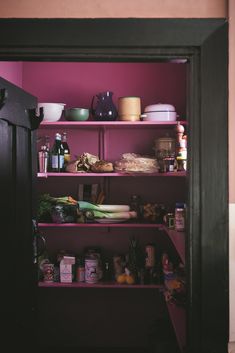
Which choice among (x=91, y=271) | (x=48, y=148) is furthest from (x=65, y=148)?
(x=91, y=271)

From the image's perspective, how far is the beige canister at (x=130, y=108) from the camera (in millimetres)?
3479

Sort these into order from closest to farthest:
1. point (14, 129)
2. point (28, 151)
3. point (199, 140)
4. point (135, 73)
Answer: point (199, 140), point (14, 129), point (28, 151), point (135, 73)

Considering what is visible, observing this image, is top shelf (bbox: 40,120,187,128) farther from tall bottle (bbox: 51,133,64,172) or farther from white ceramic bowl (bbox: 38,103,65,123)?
tall bottle (bbox: 51,133,64,172)

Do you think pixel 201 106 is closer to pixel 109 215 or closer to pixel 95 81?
pixel 109 215

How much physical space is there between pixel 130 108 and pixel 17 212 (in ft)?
5.11

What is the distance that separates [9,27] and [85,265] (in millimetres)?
2487

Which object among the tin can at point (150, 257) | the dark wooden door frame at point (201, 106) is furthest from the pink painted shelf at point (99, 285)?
the dark wooden door frame at point (201, 106)

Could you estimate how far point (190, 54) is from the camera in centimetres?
148

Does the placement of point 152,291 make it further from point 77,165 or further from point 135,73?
point 135,73

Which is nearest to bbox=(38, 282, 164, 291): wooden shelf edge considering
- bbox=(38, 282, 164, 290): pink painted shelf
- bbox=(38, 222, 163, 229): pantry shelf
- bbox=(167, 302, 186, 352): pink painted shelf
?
bbox=(38, 282, 164, 290): pink painted shelf

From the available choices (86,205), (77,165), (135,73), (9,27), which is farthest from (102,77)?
(9,27)

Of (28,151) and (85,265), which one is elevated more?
(28,151)

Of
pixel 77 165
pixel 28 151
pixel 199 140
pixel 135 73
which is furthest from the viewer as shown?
pixel 135 73

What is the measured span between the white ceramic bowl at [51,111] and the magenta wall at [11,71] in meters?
0.33
